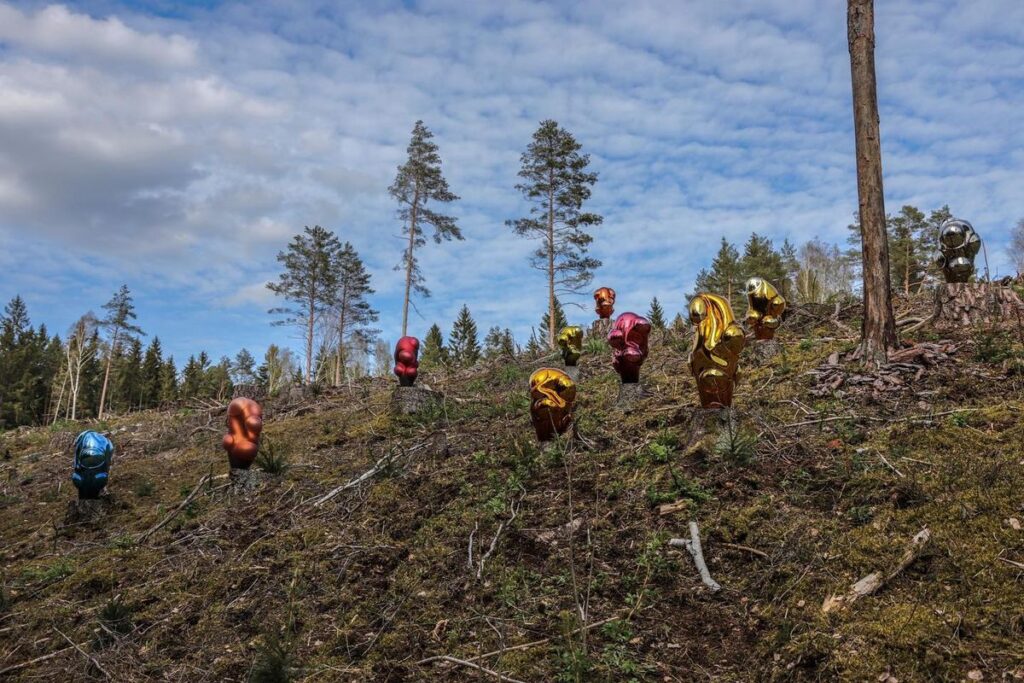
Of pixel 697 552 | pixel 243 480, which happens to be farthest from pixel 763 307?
pixel 243 480

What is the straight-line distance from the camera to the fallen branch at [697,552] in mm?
3596

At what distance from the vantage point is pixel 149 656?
3895 mm

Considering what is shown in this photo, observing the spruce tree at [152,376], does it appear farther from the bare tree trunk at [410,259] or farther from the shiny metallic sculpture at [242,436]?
the shiny metallic sculpture at [242,436]

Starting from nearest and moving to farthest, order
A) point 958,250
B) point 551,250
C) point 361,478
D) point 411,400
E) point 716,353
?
point 716,353
point 361,478
point 958,250
point 411,400
point 551,250

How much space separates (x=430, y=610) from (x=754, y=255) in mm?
32671

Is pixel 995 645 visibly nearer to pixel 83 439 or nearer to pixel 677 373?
pixel 677 373

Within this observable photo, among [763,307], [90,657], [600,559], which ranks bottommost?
[90,657]

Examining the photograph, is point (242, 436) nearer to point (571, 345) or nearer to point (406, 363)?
point (406, 363)

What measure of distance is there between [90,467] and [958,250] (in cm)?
1194

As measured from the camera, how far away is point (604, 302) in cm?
1489

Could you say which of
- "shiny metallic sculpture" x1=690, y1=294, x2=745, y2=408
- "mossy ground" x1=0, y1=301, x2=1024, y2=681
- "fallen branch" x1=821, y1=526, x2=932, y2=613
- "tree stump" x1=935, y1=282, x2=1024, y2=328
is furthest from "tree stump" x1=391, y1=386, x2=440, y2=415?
"tree stump" x1=935, y1=282, x2=1024, y2=328

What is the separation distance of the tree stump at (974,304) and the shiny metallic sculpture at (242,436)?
897 centimetres

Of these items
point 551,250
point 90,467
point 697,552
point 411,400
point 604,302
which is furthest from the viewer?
point 551,250

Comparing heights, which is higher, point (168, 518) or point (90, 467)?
point (90, 467)
